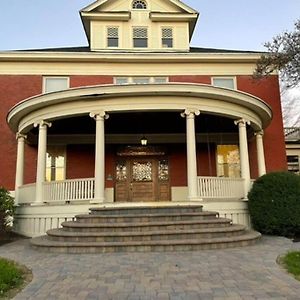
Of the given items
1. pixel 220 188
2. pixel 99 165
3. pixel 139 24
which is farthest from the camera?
pixel 139 24

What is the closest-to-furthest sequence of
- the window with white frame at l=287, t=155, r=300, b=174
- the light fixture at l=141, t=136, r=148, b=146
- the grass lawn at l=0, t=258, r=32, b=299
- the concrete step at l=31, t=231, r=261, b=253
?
1. the grass lawn at l=0, t=258, r=32, b=299
2. the concrete step at l=31, t=231, r=261, b=253
3. the light fixture at l=141, t=136, r=148, b=146
4. the window with white frame at l=287, t=155, r=300, b=174

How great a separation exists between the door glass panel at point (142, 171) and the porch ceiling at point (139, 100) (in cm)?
453

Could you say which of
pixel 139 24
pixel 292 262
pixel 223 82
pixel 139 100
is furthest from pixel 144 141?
pixel 292 262

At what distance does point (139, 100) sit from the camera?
10.4 metres

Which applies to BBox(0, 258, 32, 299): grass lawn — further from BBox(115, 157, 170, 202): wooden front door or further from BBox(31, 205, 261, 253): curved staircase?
BBox(115, 157, 170, 202): wooden front door

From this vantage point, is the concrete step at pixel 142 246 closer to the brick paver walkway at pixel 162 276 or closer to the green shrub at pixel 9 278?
the brick paver walkway at pixel 162 276

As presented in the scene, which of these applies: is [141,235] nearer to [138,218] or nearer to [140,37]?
[138,218]

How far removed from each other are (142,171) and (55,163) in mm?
3786

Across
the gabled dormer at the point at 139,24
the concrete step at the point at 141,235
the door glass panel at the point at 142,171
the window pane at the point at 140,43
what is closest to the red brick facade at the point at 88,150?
the door glass panel at the point at 142,171

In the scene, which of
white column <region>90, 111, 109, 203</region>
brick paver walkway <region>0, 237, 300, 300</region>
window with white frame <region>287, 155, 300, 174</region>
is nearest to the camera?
brick paver walkway <region>0, 237, 300, 300</region>

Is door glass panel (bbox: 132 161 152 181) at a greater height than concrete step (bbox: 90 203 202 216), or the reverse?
door glass panel (bbox: 132 161 152 181)

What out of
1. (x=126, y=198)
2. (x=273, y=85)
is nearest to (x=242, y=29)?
(x=273, y=85)

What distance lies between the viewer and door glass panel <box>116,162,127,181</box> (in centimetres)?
1456

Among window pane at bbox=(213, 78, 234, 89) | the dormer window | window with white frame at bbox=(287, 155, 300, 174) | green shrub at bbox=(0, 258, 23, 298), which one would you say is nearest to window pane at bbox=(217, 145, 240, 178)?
window pane at bbox=(213, 78, 234, 89)
